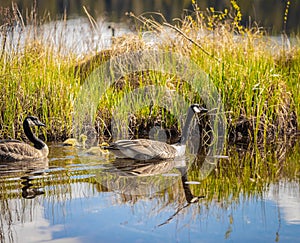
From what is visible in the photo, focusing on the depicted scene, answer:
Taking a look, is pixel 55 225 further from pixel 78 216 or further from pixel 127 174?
pixel 127 174

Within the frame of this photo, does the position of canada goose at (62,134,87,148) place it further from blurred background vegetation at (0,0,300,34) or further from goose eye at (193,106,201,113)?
blurred background vegetation at (0,0,300,34)

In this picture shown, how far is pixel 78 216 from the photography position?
21.5 ft

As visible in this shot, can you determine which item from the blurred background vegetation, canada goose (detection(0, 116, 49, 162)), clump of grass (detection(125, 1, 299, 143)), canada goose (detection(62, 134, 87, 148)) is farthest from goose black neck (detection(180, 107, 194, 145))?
the blurred background vegetation

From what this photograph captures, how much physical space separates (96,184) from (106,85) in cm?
488

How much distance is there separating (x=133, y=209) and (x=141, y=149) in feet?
8.57

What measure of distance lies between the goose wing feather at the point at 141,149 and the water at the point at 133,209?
0.59 metres

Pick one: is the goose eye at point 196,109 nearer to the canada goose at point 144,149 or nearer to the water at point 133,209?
the canada goose at point 144,149

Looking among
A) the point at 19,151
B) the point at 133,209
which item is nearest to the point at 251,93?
the point at 19,151

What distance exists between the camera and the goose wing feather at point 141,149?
30.1 ft

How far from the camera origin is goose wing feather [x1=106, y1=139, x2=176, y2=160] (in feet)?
30.1

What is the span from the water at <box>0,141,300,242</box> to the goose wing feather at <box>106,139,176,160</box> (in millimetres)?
586

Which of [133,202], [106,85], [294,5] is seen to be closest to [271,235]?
[133,202]

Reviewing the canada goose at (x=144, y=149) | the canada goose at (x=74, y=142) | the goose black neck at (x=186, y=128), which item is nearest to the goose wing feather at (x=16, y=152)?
the canada goose at (x=74, y=142)

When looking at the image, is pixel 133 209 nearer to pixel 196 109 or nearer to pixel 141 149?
pixel 141 149
